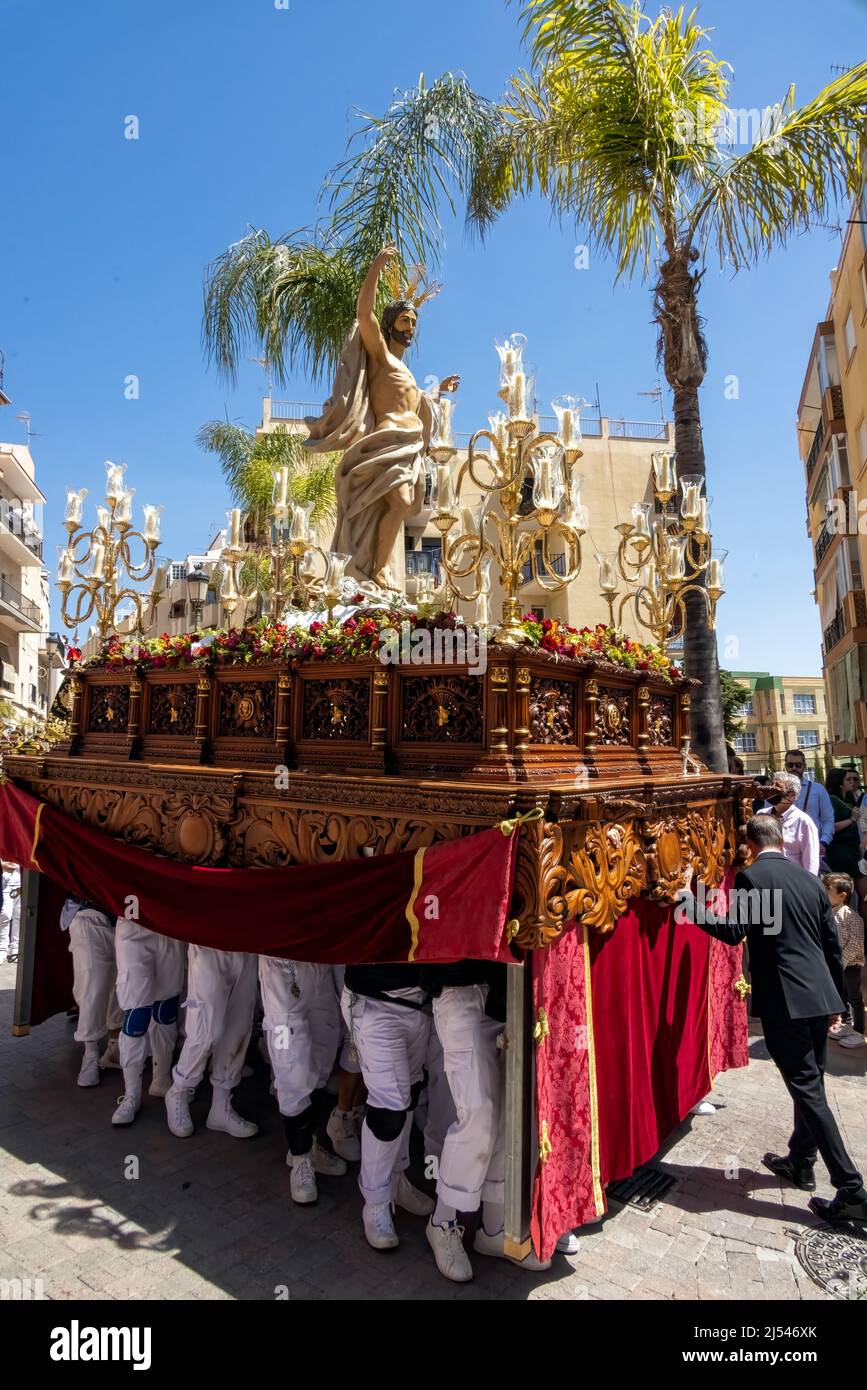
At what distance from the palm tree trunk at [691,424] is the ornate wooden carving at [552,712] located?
466cm

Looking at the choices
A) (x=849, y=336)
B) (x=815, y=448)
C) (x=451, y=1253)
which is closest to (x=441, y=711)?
(x=451, y=1253)

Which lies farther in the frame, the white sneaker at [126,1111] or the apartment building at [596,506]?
the apartment building at [596,506]

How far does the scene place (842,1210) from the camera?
13.9 feet

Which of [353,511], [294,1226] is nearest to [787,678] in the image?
[353,511]

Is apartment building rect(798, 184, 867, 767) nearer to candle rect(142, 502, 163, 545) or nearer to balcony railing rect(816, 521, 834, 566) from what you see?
balcony railing rect(816, 521, 834, 566)

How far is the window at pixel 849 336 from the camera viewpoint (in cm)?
1980

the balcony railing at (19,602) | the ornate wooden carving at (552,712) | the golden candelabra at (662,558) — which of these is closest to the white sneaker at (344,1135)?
the ornate wooden carving at (552,712)

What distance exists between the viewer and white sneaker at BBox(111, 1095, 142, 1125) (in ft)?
17.9

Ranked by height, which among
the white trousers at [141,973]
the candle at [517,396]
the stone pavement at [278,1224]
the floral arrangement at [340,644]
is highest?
the candle at [517,396]

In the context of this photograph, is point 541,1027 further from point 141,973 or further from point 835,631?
point 835,631

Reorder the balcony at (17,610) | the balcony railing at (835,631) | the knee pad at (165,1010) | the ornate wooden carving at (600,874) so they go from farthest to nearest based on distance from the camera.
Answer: the balcony at (17,610), the balcony railing at (835,631), the knee pad at (165,1010), the ornate wooden carving at (600,874)

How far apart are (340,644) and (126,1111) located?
373cm

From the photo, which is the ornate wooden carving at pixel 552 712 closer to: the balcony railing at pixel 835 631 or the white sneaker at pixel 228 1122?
the white sneaker at pixel 228 1122
